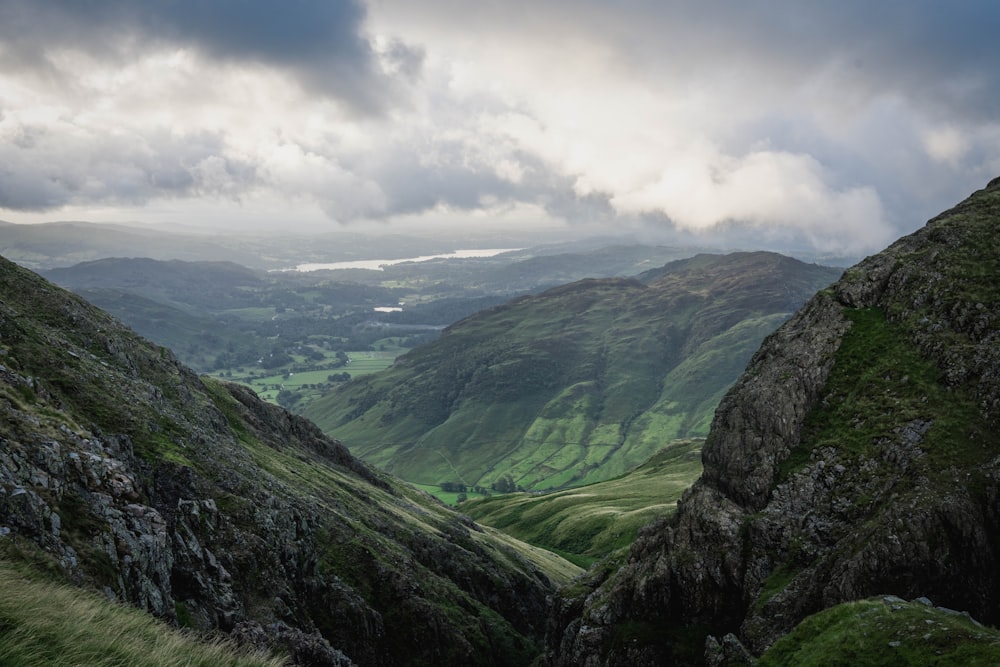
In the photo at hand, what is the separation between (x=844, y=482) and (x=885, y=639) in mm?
23515

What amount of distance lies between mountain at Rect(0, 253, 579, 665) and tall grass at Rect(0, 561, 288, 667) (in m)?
0.43

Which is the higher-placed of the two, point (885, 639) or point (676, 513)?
point (885, 639)

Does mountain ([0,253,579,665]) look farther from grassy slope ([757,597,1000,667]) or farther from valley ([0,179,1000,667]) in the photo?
grassy slope ([757,597,1000,667])

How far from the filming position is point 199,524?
170 feet

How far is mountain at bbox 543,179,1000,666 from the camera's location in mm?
48844

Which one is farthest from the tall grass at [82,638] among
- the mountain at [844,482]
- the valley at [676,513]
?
the mountain at [844,482]

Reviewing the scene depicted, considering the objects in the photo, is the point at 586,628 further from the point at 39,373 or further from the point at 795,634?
the point at 39,373

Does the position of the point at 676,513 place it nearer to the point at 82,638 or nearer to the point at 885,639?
the point at 885,639

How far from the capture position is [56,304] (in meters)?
72.8

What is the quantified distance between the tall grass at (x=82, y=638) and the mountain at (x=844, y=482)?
133 ft

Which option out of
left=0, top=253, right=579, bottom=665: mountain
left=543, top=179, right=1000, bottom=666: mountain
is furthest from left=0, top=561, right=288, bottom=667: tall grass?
left=543, top=179, right=1000, bottom=666: mountain

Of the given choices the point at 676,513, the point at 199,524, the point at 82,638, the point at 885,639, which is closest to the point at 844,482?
the point at 676,513

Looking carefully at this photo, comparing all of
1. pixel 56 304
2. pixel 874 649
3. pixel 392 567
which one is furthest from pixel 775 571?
pixel 56 304

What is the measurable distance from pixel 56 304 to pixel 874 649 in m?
89.8
